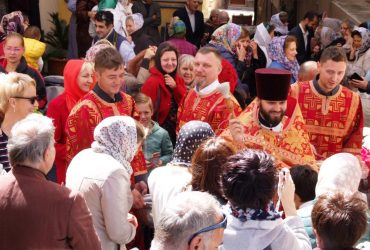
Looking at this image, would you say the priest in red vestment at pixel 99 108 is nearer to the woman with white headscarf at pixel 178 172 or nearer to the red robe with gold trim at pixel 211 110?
the red robe with gold trim at pixel 211 110

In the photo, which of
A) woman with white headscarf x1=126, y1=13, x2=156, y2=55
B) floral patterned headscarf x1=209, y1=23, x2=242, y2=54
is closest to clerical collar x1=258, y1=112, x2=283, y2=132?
floral patterned headscarf x1=209, y1=23, x2=242, y2=54

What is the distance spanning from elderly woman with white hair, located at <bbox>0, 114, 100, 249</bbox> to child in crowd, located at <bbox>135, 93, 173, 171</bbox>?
7.85ft

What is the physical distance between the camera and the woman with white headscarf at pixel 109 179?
3.69 m

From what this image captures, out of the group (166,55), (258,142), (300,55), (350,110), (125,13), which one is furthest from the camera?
(300,55)

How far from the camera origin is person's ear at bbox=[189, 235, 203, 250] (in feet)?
9.03

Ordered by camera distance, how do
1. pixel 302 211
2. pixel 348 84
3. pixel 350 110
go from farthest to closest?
pixel 348 84
pixel 350 110
pixel 302 211

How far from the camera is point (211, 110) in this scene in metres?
5.46

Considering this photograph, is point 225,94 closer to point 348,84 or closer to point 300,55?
point 348,84

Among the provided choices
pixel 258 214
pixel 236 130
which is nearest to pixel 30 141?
pixel 258 214

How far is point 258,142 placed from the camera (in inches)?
190

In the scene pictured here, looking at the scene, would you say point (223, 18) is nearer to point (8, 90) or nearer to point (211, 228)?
point (8, 90)

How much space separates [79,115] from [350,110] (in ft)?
6.86

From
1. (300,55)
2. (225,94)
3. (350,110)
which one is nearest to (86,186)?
(225,94)

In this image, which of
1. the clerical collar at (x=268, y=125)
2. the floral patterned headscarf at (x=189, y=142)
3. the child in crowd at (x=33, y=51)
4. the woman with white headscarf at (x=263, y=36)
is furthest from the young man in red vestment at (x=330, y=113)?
the woman with white headscarf at (x=263, y=36)
